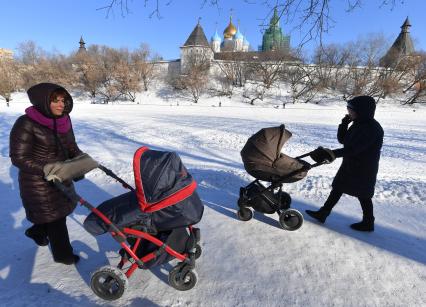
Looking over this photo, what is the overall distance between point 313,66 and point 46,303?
161ft

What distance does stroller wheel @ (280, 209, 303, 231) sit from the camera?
135 inches

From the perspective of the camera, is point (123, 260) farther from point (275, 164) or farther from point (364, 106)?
point (364, 106)

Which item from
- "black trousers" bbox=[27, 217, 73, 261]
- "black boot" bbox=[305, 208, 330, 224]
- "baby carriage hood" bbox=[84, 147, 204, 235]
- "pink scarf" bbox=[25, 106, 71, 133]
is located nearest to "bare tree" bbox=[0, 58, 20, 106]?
"black trousers" bbox=[27, 217, 73, 261]

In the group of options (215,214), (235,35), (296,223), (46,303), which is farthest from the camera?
(235,35)

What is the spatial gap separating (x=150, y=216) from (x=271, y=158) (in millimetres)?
1587

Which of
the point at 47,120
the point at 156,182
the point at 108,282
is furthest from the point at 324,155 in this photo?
the point at 47,120

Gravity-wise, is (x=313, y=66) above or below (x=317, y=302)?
above

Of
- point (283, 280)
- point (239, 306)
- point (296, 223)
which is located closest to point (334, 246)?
point (296, 223)

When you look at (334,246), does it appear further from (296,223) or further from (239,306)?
(239,306)

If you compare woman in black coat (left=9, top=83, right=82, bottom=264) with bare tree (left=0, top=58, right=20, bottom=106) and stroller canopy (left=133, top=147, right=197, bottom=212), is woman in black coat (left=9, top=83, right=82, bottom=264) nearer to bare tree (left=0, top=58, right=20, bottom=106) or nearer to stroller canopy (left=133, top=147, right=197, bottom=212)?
stroller canopy (left=133, top=147, right=197, bottom=212)

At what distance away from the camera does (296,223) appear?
345 cm

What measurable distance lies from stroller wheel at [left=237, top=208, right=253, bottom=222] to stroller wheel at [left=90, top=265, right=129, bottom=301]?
5.87 ft

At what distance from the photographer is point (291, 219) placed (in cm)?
346

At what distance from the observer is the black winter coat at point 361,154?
10.3 ft
